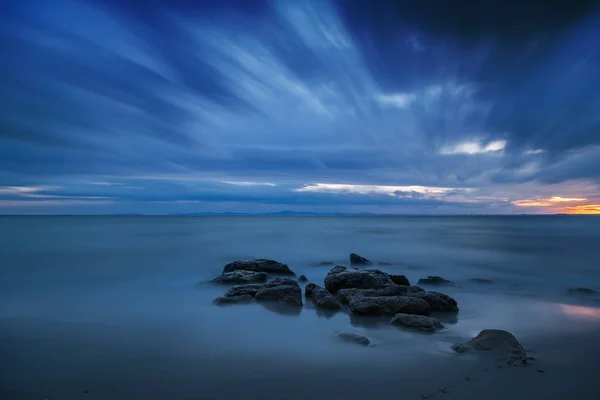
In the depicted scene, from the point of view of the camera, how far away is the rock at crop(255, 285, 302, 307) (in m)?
10.8

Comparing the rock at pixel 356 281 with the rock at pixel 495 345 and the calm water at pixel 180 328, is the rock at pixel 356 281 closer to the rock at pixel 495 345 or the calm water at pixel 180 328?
the calm water at pixel 180 328

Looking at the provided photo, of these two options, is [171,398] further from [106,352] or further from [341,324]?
[341,324]

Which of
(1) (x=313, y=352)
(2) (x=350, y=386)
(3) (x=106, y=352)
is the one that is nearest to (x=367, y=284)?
(1) (x=313, y=352)

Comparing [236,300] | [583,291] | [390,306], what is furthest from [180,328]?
[583,291]

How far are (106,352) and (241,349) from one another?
255 centimetres

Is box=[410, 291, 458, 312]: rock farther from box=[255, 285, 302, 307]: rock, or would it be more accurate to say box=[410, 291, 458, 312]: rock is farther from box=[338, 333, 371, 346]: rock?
box=[255, 285, 302, 307]: rock

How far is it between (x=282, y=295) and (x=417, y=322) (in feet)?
13.2

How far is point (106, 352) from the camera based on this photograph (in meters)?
7.26

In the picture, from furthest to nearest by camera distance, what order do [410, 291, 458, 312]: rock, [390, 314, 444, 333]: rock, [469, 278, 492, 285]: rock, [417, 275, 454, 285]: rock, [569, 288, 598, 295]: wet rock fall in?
[469, 278, 492, 285]: rock, [417, 275, 454, 285]: rock, [569, 288, 598, 295]: wet rock, [410, 291, 458, 312]: rock, [390, 314, 444, 333]: rock

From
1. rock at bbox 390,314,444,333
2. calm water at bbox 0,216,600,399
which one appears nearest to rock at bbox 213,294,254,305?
calm water at bbox 0,216,600,399

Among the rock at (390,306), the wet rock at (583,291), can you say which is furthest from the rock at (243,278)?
the wet rock at (583,291)

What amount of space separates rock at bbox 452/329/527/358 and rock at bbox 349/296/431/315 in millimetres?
A: 2215

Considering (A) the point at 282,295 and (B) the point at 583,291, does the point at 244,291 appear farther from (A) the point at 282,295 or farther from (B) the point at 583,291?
(B) the point at 583,291

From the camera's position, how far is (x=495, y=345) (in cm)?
701
